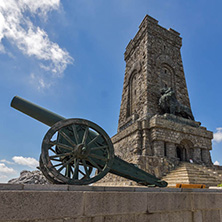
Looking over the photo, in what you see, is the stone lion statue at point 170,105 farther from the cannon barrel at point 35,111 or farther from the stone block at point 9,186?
the stone block at point 9,186

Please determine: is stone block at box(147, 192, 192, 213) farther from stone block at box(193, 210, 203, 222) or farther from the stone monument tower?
the stone monument tower

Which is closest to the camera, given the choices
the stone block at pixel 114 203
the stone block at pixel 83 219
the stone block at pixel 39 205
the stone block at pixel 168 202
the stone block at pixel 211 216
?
the stone block at pixel 39 205

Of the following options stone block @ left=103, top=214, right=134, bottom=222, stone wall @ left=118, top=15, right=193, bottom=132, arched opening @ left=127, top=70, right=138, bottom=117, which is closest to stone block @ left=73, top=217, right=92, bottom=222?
stone block @ left=103, top=214, right=134, bottom=222

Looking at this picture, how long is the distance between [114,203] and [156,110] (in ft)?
42.9

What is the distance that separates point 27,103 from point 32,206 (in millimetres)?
2886

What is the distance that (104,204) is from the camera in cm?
296

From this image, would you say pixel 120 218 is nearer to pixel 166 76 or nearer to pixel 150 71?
→ pixel 150 71

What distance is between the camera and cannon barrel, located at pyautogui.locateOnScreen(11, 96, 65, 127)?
462 cm

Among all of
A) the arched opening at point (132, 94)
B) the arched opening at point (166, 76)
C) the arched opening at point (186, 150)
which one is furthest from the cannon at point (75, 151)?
the arched opening at point (166, 76)

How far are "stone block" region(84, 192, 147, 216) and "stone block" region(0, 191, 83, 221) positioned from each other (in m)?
0.16

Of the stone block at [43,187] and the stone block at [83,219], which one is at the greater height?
the stone block at [43,187]

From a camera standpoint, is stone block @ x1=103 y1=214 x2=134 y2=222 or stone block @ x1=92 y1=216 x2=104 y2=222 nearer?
stone block @ x1=92 y1=216 x2=104 y2=222

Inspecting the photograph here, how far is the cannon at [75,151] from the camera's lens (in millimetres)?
3604

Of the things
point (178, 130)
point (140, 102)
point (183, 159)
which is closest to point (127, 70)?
point (140, 102)
